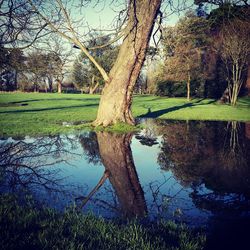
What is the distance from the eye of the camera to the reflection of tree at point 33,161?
463 centimetres

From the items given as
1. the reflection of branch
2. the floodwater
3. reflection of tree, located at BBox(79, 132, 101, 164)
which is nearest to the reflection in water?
the floodwater

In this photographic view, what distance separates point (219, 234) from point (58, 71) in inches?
453

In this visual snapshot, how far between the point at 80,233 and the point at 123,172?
7.60 feet

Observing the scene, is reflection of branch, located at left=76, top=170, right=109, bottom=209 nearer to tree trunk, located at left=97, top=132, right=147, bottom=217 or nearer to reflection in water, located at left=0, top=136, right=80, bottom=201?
tree trunk, located at left=97, top=132, right=147, bottom=217

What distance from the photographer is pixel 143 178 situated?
4875mm

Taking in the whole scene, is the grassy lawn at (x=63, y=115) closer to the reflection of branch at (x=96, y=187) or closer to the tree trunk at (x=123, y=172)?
the tree trunk at (x=123, y=172)

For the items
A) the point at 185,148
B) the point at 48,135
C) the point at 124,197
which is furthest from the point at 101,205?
the point at 48,135

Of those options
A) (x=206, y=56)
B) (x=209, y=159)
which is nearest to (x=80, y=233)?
(x=209, y=159)

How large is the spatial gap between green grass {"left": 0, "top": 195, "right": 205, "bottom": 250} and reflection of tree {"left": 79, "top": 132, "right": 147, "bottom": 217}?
48 cm

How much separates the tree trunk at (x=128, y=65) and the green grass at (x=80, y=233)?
24.0 feet

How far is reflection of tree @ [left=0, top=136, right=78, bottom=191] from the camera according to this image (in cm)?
463

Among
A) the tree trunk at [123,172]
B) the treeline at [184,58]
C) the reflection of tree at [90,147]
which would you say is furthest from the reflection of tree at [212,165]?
the treeline at [184,58]

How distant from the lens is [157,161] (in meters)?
6.08

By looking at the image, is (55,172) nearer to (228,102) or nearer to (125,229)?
(125,229)
